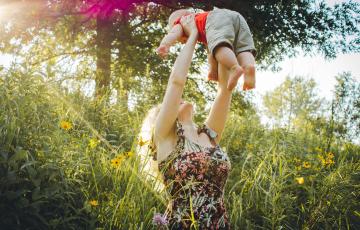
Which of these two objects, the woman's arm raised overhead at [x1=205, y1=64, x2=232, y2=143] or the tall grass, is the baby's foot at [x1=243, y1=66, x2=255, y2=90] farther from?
the tall grass

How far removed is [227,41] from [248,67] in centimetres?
21

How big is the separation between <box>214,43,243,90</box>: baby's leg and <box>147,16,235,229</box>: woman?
27 centimetres

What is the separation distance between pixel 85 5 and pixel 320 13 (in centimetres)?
462

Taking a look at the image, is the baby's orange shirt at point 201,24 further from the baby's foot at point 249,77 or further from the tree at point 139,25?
the tree at point 139,25

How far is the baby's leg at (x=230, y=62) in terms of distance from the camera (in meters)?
2.37

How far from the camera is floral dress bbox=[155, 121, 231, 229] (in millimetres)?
2500

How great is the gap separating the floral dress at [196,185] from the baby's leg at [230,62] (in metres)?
0.50

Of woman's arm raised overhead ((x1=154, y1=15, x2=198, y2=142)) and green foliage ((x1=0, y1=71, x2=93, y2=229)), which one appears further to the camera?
woman's arm raised overhead ((x1=154, y1=15, x2=198, y2=142))

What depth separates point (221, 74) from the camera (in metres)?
3.00

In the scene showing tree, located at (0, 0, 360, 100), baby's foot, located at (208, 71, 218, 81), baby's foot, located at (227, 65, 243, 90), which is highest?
tree, located at (0, 0, 360, 100)

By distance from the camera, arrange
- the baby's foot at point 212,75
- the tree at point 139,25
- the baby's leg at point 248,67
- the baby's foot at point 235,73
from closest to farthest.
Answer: the baby's foot at point 235,73, the baby's leg at point 248,67, the baby's foot at point 212,75, the tree at point 139,25

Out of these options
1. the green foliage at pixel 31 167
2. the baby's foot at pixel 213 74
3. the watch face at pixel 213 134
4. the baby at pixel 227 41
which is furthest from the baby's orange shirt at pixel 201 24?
the green foliage at pixel 31 167

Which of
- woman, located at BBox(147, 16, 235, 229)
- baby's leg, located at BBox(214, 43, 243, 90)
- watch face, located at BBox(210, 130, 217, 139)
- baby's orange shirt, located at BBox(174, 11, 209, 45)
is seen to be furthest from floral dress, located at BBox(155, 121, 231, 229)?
baby's orange shirt, located at BBox(174, 11, 209, 45)

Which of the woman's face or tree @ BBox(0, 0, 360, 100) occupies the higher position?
tree @ BBox(0, 0, 360, 100)
